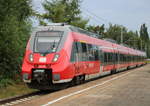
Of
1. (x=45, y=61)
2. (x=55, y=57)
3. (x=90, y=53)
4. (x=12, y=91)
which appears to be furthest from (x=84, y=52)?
(x=12, y=91)

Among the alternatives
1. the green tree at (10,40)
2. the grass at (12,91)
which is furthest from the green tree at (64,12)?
the grass at (12,91)

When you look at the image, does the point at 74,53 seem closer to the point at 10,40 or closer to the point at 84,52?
the point at 84,52

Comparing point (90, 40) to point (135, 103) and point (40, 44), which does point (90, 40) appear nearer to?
point (40, 44)

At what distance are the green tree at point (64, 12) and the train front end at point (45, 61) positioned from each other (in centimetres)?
1165

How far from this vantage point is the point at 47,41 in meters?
13.6

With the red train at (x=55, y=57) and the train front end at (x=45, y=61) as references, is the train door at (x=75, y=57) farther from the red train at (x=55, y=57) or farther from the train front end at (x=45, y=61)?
the train front end at (x=45, y=61)

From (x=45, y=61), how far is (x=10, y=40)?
244 centimetres

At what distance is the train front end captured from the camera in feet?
41.0

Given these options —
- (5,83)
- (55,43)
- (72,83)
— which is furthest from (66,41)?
(5,83)

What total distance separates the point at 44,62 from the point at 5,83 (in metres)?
2.19

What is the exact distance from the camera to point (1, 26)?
44.5 feet

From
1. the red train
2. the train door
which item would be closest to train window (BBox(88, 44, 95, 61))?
the red train

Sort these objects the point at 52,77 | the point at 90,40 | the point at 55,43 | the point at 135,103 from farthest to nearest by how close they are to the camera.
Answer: the point at 90,40, the point at 55,43, the point at 52,77, the point at 135,103

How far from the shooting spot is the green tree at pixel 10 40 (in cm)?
1371
